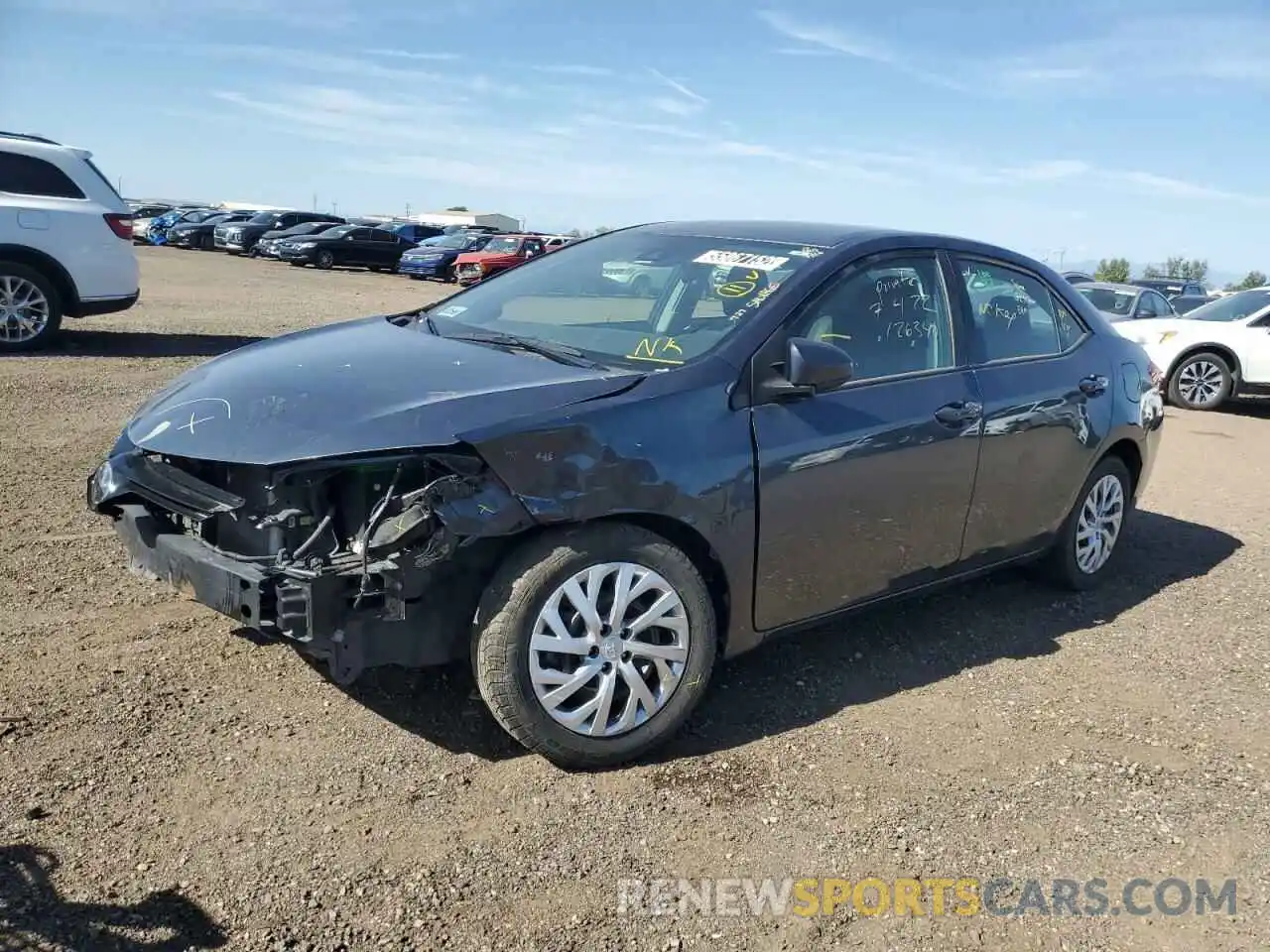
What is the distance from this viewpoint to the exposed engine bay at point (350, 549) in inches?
120

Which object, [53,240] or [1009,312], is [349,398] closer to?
[1009,312]

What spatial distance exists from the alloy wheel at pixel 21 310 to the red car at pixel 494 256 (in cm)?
1724

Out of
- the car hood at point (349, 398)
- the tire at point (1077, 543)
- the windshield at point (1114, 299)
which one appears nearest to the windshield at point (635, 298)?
the car hood at point (349, 398)

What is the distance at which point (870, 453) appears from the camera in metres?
3.95

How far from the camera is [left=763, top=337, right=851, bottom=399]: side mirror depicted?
3.61 metres

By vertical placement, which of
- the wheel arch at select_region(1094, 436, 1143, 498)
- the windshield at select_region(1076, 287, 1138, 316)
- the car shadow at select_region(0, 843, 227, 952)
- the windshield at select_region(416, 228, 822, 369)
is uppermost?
the windshield at select_region(1076, 287, 1138, 316)

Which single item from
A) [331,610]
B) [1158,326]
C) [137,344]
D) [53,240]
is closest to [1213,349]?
[1158,326]

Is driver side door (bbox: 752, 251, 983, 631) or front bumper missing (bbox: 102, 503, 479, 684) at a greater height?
driver side door (bbox: 752, 251, 983, 631)

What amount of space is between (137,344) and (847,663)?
9.73m

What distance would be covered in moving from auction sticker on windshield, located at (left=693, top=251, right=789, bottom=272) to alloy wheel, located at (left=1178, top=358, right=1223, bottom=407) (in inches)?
407

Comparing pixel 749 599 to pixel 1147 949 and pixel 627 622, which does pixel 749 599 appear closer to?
pixel 627 622

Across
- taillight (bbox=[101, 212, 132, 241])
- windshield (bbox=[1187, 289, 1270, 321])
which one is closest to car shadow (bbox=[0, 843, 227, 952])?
taillight (bbox=[101, 212, 132, 241])

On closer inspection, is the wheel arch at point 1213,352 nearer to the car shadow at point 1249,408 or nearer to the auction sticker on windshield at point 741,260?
the car shadow at point 1249,408

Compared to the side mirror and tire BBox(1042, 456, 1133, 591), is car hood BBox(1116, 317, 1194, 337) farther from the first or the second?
the side mirror
